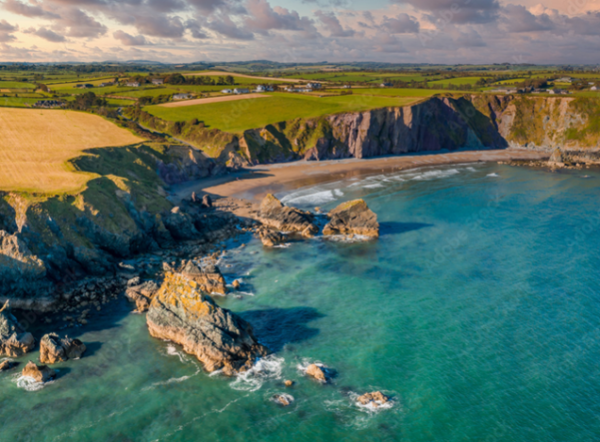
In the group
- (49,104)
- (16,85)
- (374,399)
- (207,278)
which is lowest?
(374,399)

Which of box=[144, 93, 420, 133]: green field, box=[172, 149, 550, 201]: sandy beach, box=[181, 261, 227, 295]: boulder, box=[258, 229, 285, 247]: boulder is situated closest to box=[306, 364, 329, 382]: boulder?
box=[181, 261, 227, 295]: boulder

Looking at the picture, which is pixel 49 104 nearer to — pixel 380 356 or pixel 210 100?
pixel 210 100

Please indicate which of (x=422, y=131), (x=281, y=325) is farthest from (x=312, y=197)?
(x=422, y=131)

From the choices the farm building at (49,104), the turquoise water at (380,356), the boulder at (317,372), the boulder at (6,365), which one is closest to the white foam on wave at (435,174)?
the turquoise water at (380,356)

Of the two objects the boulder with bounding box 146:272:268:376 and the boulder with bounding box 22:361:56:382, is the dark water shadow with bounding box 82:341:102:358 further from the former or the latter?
the boulder with bounding box 146:272:268:376

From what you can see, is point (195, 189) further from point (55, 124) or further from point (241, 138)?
point (55, 124)
